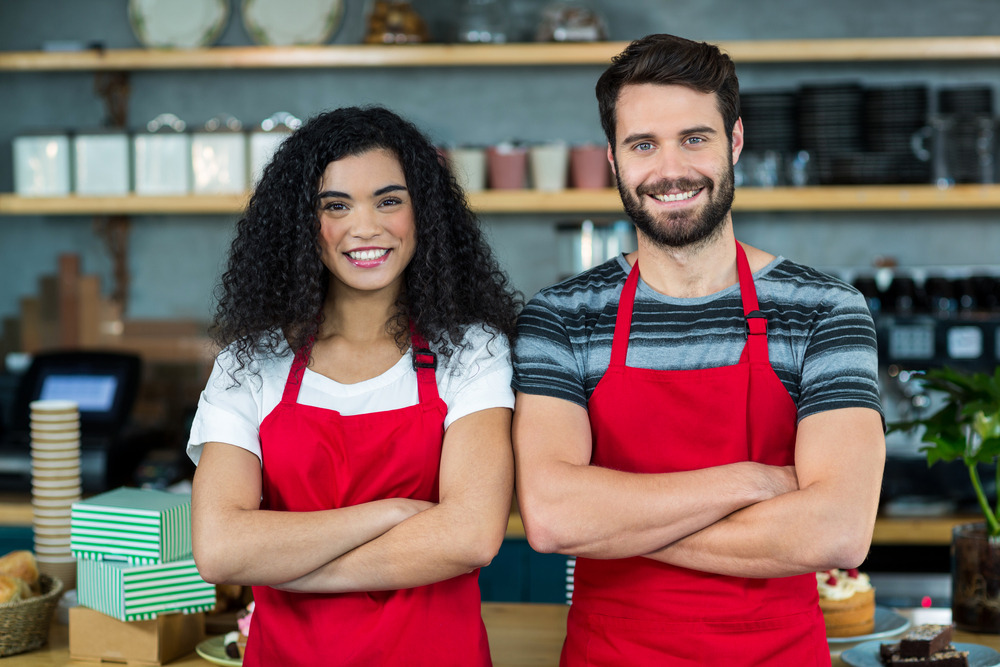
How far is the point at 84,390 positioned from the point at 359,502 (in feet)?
6.42

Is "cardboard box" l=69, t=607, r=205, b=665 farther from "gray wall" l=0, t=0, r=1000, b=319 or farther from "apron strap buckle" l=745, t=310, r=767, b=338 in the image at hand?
"gray wall" l=0, t=0, r=1000, b=319

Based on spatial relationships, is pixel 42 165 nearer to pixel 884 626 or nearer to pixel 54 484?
pixel 54 484

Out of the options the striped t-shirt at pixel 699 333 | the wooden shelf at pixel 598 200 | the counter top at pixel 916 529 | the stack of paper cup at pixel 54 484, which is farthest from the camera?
the wooden shelf at pixel 598 200

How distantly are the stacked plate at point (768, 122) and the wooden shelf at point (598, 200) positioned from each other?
0.19m

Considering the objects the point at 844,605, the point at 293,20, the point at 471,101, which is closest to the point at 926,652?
the point at 844,605

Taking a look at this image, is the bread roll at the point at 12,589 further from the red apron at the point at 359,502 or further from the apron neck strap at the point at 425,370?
the apron neck strap at the point at 425,370

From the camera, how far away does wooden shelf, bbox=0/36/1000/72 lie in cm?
296

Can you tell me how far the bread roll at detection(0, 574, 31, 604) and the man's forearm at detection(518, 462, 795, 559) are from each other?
2.86 feet

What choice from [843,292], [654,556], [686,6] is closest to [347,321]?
[654,556]

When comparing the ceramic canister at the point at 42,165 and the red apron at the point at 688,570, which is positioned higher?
the ceramic canister at the point at 42,165

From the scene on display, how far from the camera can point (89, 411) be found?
9.62 ft

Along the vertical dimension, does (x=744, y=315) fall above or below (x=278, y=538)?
above

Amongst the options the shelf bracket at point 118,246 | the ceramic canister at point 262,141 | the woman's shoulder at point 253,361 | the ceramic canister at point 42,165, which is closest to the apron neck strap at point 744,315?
the woman's shoulder at point 253,361

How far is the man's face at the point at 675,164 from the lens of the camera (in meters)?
1.36
